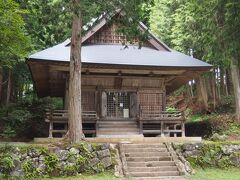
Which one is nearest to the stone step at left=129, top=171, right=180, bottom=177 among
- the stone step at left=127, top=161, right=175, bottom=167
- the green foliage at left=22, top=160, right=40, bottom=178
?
the stone step at left=127, top=161, right=175, bottom=167

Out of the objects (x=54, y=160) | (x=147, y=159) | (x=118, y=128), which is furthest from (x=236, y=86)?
(x=54, y=160)

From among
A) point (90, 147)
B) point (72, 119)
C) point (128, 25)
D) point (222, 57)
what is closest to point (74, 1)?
point (128, 25)

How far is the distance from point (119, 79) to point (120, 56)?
1333 mm

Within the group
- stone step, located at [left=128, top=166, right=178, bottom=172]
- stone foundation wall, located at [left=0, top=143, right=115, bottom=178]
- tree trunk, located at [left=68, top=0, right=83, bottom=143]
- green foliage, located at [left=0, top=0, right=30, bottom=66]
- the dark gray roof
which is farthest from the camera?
the dark gray roof

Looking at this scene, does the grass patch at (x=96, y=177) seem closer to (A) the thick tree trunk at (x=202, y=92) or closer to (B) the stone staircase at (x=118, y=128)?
(B) the stone staircase at (x=118, y=128)

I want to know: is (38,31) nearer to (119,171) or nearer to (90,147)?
(90,147)

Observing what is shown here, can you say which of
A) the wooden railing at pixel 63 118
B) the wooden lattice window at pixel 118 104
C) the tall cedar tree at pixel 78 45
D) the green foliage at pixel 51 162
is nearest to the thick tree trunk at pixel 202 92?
the wooden lattice window at pixel 118 104

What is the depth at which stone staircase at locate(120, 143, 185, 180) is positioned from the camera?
11891mm

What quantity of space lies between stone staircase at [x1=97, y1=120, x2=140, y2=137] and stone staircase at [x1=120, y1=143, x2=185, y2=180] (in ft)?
13.7

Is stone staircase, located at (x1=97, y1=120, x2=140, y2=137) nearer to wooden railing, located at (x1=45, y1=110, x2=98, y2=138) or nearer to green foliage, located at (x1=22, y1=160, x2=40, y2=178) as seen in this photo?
wooden railing, located at (x1=45, y1=110, x2=98, y2=138)

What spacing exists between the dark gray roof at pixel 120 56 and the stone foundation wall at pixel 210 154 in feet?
18.2

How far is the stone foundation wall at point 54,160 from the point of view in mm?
11438

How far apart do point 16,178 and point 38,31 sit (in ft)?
40.9

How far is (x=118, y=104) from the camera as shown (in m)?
19.9
